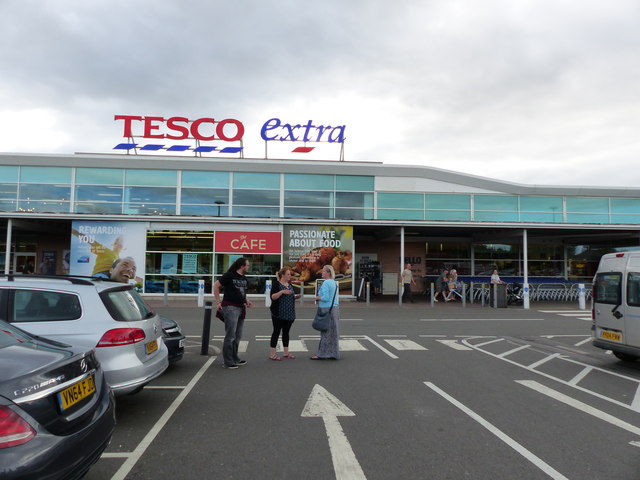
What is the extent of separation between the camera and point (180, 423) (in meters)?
4.54

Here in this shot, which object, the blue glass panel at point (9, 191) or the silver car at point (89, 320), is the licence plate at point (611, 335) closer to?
the silver car at point (89, 320)

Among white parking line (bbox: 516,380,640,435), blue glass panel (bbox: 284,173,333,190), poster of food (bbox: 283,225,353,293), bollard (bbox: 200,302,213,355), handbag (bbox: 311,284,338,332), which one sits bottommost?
white parking line (bbox: 516,380,640,435)

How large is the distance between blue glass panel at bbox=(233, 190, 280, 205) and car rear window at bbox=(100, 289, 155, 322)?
16.8 m

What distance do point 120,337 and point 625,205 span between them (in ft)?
91.6

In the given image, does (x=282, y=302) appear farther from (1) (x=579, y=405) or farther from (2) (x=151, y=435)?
(1) (x=579, y=405)

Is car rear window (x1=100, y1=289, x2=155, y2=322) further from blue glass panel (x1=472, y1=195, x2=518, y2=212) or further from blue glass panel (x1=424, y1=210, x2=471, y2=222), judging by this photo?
blue glass panel (x1=472, y1=195, x2=518, y2=212)

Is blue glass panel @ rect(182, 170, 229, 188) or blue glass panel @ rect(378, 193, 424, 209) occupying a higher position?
blue glass panel @ rect(182, 170, 229, 188)

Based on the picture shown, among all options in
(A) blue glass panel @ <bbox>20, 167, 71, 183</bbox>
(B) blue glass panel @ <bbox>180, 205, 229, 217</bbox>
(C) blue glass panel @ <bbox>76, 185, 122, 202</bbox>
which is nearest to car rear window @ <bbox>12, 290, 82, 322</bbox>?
(B) blue glass panel @ <bbox>180, 205, 229, 217</bbox>

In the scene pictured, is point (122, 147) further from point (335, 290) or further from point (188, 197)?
point (335, 290)

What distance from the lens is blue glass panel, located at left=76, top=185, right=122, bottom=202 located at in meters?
21.3

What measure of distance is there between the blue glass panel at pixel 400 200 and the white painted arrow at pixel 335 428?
17418 mm

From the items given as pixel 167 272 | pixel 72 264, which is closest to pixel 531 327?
pixel 167 272

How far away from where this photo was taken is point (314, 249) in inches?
794

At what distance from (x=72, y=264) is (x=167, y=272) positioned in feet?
13.9
